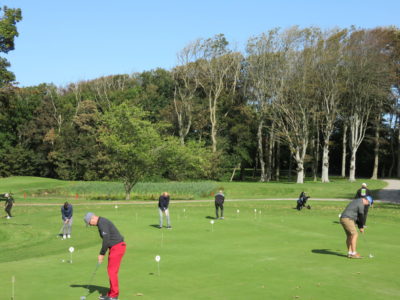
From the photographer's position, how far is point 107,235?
12.0 m

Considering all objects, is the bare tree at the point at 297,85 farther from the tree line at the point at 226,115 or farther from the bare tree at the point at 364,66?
the bare tree at the point at 364,66

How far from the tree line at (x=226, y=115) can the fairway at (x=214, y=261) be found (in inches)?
978

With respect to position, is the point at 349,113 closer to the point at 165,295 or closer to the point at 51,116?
the point at 51,116

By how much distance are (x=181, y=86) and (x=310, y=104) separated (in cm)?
2969

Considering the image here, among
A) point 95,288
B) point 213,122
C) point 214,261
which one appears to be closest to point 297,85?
point 213,122

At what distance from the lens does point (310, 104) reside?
75.9 metres

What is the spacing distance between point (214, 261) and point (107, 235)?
5869mm

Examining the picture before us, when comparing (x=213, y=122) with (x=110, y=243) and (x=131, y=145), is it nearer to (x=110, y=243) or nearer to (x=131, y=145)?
(x=131, y=145)

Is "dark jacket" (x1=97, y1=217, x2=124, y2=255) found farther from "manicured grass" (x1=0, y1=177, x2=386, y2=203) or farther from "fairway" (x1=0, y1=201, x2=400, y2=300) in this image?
"manicured grass" (x1=0, y1=177, x2=386, y2=203)

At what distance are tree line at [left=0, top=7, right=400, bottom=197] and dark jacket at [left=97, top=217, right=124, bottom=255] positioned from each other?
3935cm

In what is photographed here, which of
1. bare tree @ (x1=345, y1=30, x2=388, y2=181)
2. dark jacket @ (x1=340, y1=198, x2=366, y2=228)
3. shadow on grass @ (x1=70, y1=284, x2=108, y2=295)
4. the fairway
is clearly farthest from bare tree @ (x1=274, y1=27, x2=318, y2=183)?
shadow on grass @ (x1=70, y1=284, x2=108, y2=295)

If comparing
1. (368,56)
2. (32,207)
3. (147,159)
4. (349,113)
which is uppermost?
(368,56)

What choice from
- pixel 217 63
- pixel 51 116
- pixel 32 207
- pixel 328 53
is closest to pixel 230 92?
pixel 217 63

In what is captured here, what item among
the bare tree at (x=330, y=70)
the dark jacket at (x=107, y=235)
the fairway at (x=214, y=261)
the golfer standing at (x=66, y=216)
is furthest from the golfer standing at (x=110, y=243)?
the bare tree at (x=330, y=70)
